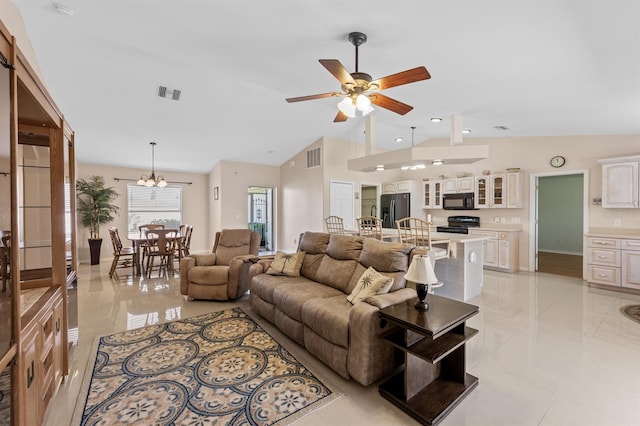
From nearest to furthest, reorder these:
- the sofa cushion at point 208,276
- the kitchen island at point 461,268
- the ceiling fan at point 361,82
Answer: the ceiling fan at point 361,82, the sofa cushion at point 208,276, the kitchen island at point 461,268

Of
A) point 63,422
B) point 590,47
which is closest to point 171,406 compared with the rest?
point 63,422

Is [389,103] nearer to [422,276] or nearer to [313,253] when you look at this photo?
[422,276]

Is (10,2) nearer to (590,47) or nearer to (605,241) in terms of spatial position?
(590,47)

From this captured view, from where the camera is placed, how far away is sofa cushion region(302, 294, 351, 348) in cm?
218

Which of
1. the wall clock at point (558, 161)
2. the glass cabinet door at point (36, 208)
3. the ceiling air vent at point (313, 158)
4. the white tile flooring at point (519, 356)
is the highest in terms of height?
the ceiling air vent at point (313, 158)

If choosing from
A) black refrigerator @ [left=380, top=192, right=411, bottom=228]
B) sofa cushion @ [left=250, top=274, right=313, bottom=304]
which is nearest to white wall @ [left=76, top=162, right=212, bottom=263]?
black refrigerator @ [left=380, top=192, right=411, bottom=228]

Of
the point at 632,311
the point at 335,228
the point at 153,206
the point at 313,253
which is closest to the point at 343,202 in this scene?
the point at 335,228

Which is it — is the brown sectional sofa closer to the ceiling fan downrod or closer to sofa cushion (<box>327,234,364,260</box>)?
sofa cushion (<box>327,234,364,260</box>)

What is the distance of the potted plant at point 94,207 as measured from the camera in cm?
667

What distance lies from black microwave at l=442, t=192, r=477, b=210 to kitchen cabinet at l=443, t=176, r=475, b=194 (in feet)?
0.32

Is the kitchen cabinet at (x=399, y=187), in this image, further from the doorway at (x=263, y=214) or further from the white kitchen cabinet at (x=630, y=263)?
the white kitchen cabinet at (x=630, y=263)

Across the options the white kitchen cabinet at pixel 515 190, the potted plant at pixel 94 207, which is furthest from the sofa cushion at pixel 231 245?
the white kitchen cabinet at pixel 515 190

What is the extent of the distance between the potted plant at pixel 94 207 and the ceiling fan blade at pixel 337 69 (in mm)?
6991

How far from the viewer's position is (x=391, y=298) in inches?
89.7
